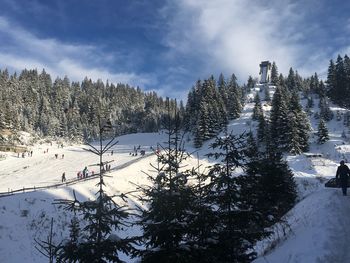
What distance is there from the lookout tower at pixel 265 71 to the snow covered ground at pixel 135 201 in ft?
305

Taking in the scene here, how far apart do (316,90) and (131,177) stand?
8696 centimetres

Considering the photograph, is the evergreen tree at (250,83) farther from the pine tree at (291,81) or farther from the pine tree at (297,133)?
the pine tree at (297,133)

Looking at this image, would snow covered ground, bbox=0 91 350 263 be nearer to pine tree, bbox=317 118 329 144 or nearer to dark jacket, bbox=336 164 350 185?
dark jacket, bbox=336 164 350 185

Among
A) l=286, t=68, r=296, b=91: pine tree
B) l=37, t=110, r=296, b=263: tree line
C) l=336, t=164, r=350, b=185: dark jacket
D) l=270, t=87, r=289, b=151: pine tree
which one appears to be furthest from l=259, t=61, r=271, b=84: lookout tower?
l=37, t=110, r=296, b=263: tree line

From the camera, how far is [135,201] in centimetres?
4178

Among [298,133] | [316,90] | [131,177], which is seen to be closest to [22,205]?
[131,177]

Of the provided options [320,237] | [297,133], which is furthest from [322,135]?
[320,237]

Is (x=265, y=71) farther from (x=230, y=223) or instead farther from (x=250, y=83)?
(x=230, y=223)

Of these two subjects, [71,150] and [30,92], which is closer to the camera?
[71,150]

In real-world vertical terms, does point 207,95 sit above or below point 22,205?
above

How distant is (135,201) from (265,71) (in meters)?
155

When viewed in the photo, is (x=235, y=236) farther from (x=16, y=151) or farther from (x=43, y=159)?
(x=16, y=151)

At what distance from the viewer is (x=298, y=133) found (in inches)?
2603

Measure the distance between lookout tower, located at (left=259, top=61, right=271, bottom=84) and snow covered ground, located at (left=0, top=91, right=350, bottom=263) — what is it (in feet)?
305
